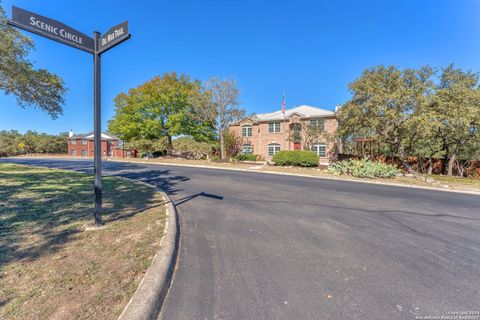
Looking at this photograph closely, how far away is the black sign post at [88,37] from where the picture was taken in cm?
281

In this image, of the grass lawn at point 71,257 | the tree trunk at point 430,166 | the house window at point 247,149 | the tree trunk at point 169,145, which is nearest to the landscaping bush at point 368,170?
the tree trunk at point 430,166

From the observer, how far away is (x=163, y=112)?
27969 mm

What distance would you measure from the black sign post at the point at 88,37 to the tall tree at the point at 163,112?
2254cm

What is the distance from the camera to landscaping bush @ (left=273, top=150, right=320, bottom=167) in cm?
1884

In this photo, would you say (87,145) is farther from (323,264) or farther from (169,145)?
(323,264)

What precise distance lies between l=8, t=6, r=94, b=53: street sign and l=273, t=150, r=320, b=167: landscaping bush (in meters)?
17.8

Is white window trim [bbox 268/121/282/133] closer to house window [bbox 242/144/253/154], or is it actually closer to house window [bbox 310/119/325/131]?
house window [bbox 242/144/253/154]

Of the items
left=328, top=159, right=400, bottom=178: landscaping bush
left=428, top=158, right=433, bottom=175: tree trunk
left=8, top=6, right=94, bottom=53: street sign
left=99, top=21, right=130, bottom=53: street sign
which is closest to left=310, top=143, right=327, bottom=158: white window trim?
left=428, top=158, right=433, bottom=175: tree trunk

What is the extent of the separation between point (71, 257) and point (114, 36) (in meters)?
3.47

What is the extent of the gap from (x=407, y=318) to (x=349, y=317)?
1.87ft

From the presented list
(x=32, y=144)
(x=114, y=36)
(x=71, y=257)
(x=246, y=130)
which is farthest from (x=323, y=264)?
(x=32, y=144)

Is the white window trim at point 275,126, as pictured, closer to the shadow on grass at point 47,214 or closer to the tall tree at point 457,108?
the tall tree at point 457,108

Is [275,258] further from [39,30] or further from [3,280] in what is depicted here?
[39,30]

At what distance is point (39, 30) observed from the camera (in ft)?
9.52
